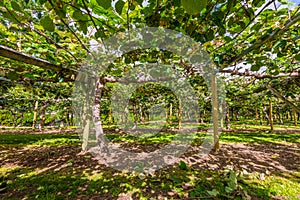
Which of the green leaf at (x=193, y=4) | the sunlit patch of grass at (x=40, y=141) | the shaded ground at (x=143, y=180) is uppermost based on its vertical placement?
the green leaf at (x=193, y=4)

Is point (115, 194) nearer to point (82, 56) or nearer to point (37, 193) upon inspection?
point (37, 193)

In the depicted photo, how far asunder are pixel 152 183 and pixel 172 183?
0.46 m

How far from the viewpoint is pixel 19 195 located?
303cm

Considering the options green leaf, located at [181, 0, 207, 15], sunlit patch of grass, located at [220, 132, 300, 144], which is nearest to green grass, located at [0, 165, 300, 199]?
green leaf, located at [181, 0, 207, 15]

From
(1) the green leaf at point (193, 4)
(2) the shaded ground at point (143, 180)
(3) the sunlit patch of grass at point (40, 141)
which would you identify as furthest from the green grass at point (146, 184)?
(3) the sunlit patch of grass at point (40, 141)

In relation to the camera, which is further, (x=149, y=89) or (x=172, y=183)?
(x=149, y=89)

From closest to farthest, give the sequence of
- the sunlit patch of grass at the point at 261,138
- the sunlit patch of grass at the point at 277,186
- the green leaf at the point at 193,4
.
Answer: the green leaf at the point at 193,4, the sunlit patch of grass at the point at 277,186, the sunlit patch of grass at the point at 261,138

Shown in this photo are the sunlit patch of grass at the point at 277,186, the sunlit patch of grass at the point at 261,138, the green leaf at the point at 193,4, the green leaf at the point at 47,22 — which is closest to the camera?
the green leaf at the point at 193,4

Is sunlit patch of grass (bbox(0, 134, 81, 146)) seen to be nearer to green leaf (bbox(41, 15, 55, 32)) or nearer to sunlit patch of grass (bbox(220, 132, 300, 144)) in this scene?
green leaf (bbox(41, 15, 55, 32))

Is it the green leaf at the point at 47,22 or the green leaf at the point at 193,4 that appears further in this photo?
the green leaf at the point at 47,22

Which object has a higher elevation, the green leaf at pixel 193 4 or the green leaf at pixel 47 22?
the green leaf at pixel 47 22

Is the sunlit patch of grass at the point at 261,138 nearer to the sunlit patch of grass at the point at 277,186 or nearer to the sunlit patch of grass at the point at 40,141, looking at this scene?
the sunlit patch of grass at the point at 277,186

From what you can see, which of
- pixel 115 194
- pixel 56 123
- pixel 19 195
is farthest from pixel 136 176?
pixel 56 123

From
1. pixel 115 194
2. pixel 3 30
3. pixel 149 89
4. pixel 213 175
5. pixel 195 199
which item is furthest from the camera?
pixel 149 89
